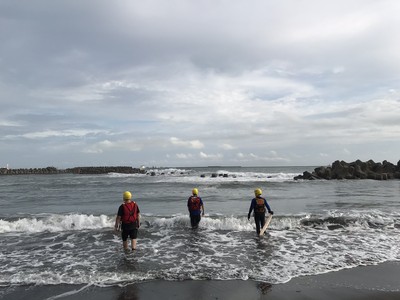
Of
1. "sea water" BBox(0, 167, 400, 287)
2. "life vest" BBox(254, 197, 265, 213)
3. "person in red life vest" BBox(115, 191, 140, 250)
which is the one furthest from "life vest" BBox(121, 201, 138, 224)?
"life vest" BBox(254, 197, 265, 213)

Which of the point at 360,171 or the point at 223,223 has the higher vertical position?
the point at 360,171

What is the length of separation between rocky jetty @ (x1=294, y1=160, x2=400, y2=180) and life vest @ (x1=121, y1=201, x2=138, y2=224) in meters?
35.2

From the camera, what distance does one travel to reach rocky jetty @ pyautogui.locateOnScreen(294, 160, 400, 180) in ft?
130

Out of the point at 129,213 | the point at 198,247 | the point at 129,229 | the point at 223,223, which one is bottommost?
the point at 198,247

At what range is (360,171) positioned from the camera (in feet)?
132

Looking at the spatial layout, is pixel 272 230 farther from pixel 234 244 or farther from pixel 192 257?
pixel 192 257

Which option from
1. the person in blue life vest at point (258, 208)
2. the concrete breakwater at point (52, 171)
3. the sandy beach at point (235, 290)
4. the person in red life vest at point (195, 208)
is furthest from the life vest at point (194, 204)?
the concrete breakwater at point (52, 171)

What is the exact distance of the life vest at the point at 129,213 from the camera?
354 inches

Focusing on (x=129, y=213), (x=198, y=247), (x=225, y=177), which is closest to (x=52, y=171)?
(x=225, y=177)

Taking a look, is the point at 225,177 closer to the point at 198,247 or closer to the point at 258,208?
the point at 258,208

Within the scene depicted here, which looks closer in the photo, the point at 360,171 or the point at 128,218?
the point at 128,218

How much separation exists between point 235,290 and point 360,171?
127 ft

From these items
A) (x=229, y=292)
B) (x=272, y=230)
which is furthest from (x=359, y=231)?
(x=229, y=292)

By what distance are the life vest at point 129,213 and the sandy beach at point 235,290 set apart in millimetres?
2630
